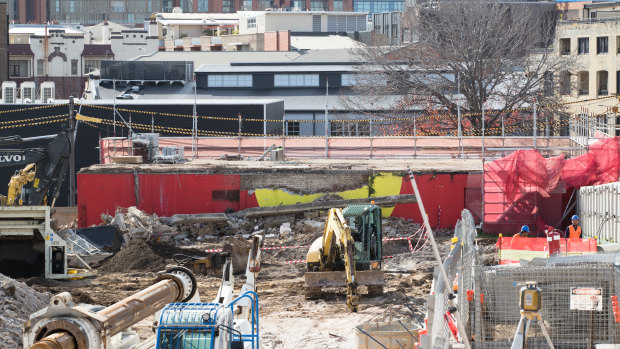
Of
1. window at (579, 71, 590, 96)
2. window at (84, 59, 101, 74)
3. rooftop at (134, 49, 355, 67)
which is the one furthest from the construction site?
window at (84, 59, 101, 74)

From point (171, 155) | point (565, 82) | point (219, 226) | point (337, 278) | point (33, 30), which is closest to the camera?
point (337, 278)

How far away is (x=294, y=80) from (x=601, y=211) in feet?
139

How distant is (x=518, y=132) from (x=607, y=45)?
19922mm

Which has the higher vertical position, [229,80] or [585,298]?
[229,80]

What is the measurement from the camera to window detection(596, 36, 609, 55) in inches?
2744

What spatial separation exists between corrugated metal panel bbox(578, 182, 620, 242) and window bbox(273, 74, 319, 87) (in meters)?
38.2

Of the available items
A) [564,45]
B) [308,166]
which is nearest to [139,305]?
[308,166]

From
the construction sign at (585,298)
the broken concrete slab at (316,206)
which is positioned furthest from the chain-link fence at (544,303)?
the broken concrete slab at (316,206)

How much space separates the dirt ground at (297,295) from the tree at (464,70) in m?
20.3

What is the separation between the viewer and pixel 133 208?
119ft

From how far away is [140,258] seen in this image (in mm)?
31266

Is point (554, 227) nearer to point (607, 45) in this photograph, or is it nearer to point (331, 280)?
point (331, 280)

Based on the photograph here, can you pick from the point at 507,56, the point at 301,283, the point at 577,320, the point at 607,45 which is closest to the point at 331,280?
the point at 301,283

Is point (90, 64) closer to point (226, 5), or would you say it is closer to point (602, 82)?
point (602, 82)
